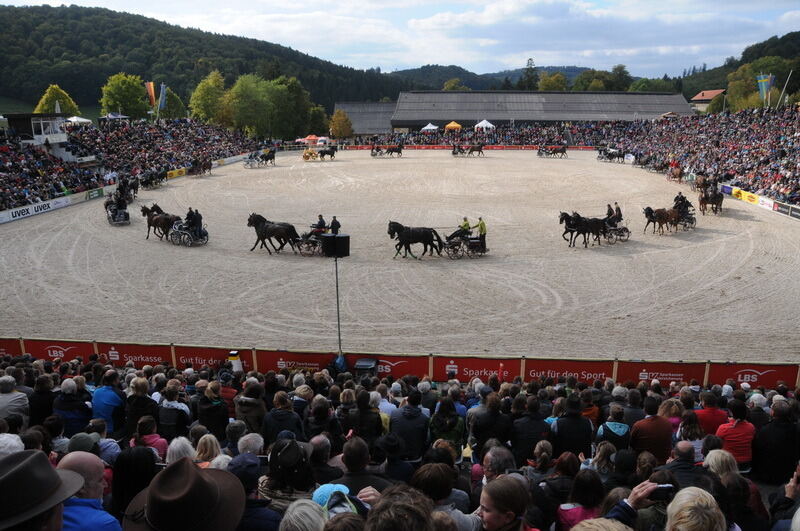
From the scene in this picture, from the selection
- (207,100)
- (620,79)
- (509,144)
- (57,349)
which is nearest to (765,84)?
(509,144)

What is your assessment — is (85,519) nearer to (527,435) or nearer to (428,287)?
(527,435)

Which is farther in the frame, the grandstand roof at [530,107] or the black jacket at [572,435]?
the grandstand roof at [530,107]

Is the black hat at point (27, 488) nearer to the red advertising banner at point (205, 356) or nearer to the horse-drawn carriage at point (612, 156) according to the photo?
the red advertising banner at point (205, 356)

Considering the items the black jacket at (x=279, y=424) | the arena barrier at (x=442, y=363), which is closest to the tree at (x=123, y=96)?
the arena barrier at (x=442, y=363)

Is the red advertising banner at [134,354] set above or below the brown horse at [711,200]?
below

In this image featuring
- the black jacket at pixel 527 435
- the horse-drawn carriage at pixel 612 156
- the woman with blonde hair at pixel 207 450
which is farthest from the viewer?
the horse-drawn carriage at pixel 612 156

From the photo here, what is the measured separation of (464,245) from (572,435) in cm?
1485

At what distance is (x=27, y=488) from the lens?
8.47ft

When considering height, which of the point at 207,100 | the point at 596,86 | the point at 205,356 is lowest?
the point at 205,356

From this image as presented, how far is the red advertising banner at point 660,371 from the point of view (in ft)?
35.5

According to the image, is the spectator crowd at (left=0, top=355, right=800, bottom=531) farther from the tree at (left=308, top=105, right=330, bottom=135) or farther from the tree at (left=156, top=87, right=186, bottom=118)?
the tree at (left=156, top=87, right=186, bottom=118)

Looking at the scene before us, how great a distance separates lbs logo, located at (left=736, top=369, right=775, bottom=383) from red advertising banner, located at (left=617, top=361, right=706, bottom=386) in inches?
24.4

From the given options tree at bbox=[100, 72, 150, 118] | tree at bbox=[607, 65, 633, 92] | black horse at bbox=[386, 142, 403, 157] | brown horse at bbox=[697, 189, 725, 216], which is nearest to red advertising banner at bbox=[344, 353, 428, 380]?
brown horse at bbox=[697, 189, 725, 216]

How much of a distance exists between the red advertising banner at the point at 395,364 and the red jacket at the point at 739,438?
18.4 feet
